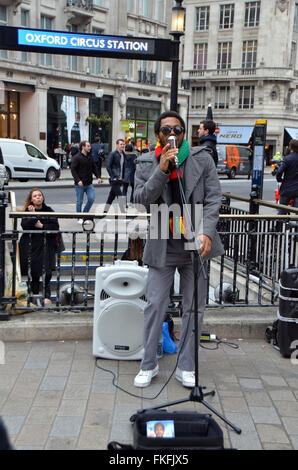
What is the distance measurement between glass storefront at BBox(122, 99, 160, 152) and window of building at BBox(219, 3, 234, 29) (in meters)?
20.9

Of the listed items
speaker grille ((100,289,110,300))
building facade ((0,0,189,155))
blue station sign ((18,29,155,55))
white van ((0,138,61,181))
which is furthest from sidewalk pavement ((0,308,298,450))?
building facade ((0,0,189,155))

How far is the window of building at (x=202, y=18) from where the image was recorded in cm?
5703

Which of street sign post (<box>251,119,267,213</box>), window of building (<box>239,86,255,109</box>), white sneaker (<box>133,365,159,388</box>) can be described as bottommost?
white sneaker (<box>133,365,159,388</box>)

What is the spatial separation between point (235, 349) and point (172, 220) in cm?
172

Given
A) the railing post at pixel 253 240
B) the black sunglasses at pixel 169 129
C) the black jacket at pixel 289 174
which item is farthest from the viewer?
the black jacket at pixel 289 174

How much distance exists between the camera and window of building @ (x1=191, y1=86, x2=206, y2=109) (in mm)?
58094

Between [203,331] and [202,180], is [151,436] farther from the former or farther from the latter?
[203,331]

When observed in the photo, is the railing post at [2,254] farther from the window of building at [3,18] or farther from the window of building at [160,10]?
the window of building at [160,10]

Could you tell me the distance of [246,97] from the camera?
5575 centimetres

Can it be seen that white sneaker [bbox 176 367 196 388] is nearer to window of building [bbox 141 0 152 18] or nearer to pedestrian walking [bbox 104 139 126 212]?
pedestrian walking [bbox 104 139 126 212]

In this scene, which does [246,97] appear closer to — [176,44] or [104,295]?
[176,44]

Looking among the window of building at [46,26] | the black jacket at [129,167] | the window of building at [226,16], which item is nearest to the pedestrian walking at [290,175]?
the black jacket at [129,167]

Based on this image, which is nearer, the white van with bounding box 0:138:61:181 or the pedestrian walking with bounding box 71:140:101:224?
the pedestrian walking with bounding box 71:140:101:224

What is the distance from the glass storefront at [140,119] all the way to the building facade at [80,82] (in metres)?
0.07
